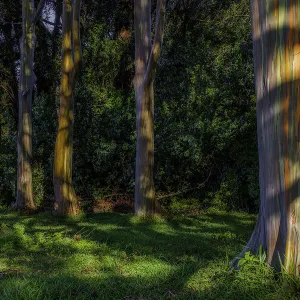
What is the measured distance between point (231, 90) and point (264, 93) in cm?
1062

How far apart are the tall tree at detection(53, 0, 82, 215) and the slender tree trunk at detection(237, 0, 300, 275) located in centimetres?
930

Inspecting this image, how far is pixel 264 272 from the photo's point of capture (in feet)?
11.7

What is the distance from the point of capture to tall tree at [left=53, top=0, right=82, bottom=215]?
12.3 metres

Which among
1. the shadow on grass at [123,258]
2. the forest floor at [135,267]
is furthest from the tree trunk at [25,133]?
the forest floor at [135,267]

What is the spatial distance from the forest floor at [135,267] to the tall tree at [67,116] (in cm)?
275

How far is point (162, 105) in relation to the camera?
1505cm

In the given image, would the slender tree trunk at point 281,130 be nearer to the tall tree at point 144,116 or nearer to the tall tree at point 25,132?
the tall tree at point 144,116

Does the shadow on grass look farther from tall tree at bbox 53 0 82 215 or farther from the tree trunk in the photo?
the tree trunk

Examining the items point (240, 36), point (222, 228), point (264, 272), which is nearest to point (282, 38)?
point (264, 272)

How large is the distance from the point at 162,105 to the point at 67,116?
4126 millimetres

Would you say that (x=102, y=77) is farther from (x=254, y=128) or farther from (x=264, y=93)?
(x=264, y=93)

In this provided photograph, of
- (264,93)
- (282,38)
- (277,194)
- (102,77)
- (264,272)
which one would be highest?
(102,77)

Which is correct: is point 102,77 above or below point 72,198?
above

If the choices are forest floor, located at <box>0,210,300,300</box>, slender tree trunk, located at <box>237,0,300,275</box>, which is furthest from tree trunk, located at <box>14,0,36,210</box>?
slender tree trunk, located at <box>237,0,300,275</box>
